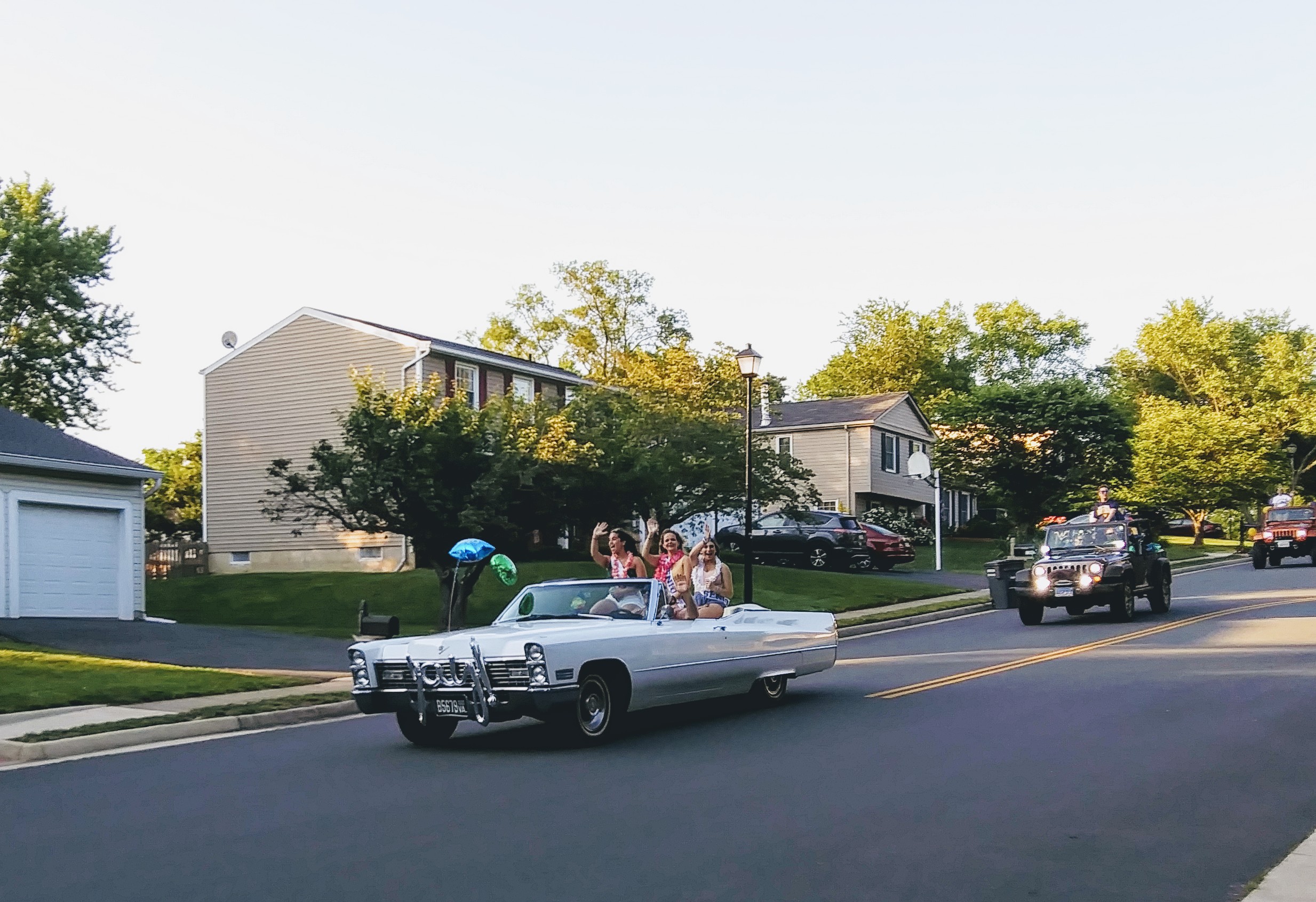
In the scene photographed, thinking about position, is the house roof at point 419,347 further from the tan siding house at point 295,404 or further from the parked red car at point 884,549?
the parked red car at point 884,549

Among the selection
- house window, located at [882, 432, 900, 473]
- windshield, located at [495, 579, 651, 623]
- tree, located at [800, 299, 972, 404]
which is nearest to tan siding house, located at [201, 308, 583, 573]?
house window, located at [882, 432, 900, 473]

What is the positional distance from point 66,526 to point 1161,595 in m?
20.4

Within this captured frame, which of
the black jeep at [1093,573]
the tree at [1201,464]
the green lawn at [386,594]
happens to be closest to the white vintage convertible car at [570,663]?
the black jeep at [1093,573]

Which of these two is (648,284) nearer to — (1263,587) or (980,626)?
(1263,587)

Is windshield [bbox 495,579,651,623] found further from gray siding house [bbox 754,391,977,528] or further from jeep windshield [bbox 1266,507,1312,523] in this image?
gray siding house [bbox 754,391,977,528]

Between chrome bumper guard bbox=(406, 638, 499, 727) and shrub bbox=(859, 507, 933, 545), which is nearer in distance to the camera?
chrome bumper guard bbox=(406, 638, 499, 727)

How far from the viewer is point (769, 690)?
13523 mm

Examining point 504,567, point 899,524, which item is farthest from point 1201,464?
point 504,567

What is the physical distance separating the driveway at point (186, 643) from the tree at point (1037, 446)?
38385mm

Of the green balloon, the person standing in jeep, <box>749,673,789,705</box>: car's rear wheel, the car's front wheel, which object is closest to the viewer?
the car's front wheel

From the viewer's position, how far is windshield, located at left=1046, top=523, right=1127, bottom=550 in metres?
23.3

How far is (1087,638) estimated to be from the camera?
1983 cm

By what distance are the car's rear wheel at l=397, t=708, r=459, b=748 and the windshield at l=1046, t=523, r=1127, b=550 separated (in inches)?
593

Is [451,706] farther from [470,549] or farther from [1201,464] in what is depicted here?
[1201,464]
